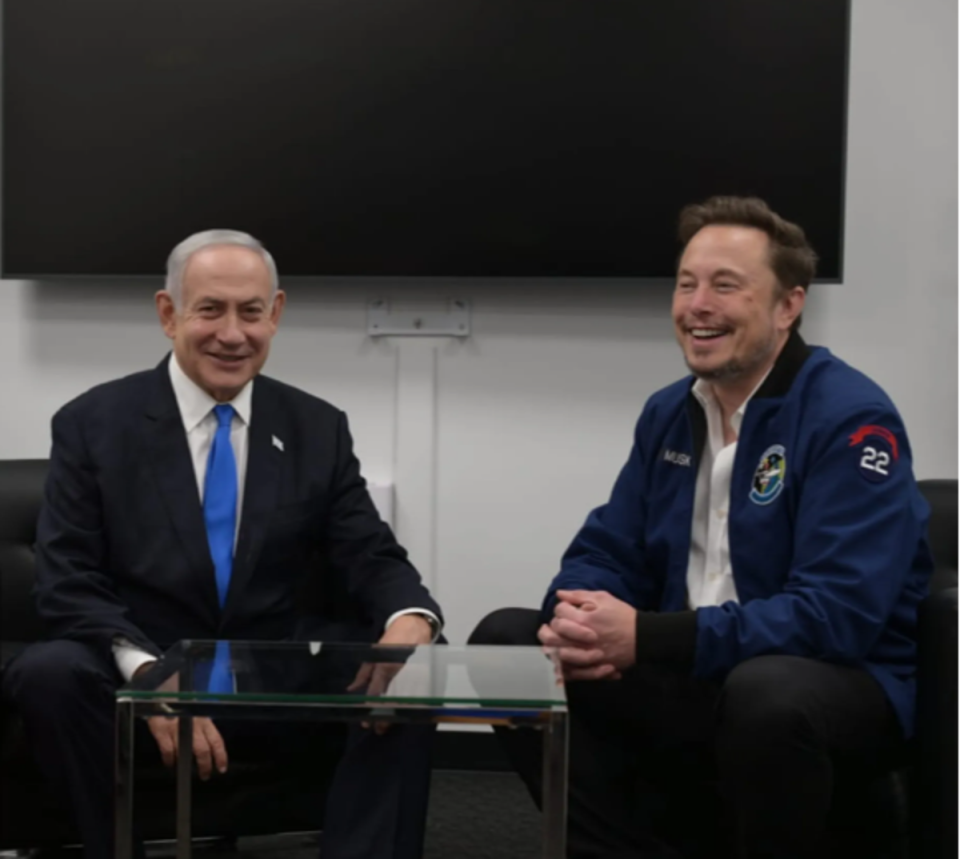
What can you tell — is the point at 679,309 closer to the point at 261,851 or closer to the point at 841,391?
the point at 841,391

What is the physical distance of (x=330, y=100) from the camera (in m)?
3.23

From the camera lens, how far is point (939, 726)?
2.04 meters

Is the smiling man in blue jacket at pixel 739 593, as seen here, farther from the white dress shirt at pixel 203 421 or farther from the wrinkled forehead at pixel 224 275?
the wrinkled forehead at pixel 224 275

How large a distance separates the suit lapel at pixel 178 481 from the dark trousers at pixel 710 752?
0.50 m

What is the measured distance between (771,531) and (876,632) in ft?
0.81

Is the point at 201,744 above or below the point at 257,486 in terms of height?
below

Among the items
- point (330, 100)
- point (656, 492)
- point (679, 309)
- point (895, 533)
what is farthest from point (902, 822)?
point (330, 100)

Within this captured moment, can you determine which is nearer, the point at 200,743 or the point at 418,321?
the point at 200,743

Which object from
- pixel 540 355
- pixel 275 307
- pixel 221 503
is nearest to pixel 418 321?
pixel 540 355

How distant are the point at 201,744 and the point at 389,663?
36 cm

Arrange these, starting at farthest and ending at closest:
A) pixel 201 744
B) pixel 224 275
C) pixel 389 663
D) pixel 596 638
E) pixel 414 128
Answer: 1. pixel 414 128
2. pixel 224 275
3. pixel 596 638
4. pixel 201 744
5. pixel 389 663

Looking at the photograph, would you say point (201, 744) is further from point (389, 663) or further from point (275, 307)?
point (275, 307)

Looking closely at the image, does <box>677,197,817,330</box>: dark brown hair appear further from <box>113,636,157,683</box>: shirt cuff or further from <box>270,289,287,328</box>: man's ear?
<box>113,636,157,683</box>: shirt cuff

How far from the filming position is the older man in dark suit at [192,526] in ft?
7.18
